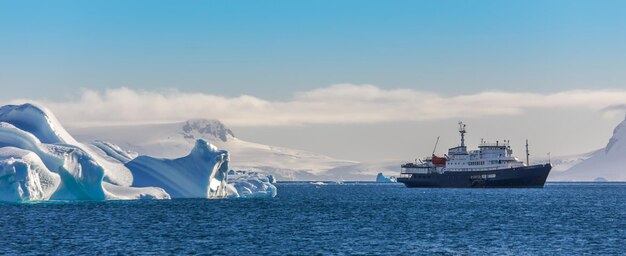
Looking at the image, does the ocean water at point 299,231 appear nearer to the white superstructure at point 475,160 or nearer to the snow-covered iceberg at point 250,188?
the snow-covered iceberg at point 250,188

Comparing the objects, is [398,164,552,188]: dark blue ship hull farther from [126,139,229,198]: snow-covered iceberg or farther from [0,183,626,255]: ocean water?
[126,139,229,198]: snow-covered iceberg

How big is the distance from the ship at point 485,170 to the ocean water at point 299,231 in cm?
7142

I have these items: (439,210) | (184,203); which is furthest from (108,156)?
(439,210)

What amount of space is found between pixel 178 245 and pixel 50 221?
65.0 ft

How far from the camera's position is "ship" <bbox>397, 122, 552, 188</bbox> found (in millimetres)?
162375

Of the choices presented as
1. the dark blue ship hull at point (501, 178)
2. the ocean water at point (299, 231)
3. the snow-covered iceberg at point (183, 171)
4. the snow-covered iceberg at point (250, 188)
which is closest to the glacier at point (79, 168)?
the snow-covered iceberg at point (183, 171)

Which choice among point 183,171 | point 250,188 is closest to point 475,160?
point 250,188

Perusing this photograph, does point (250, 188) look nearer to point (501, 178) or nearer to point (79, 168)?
point (79, 168)

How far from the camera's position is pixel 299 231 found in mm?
63844

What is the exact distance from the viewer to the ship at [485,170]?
162m

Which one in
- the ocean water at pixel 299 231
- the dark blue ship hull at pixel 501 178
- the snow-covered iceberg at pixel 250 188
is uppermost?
the dark blue ship hull at pixel 501 178

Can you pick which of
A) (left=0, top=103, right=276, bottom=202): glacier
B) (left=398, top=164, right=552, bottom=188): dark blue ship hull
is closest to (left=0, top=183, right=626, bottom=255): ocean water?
(left=0, top=103, right=276, bottom=202): glacier

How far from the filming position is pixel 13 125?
3364 inches

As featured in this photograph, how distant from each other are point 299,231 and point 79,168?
83.8 feet
